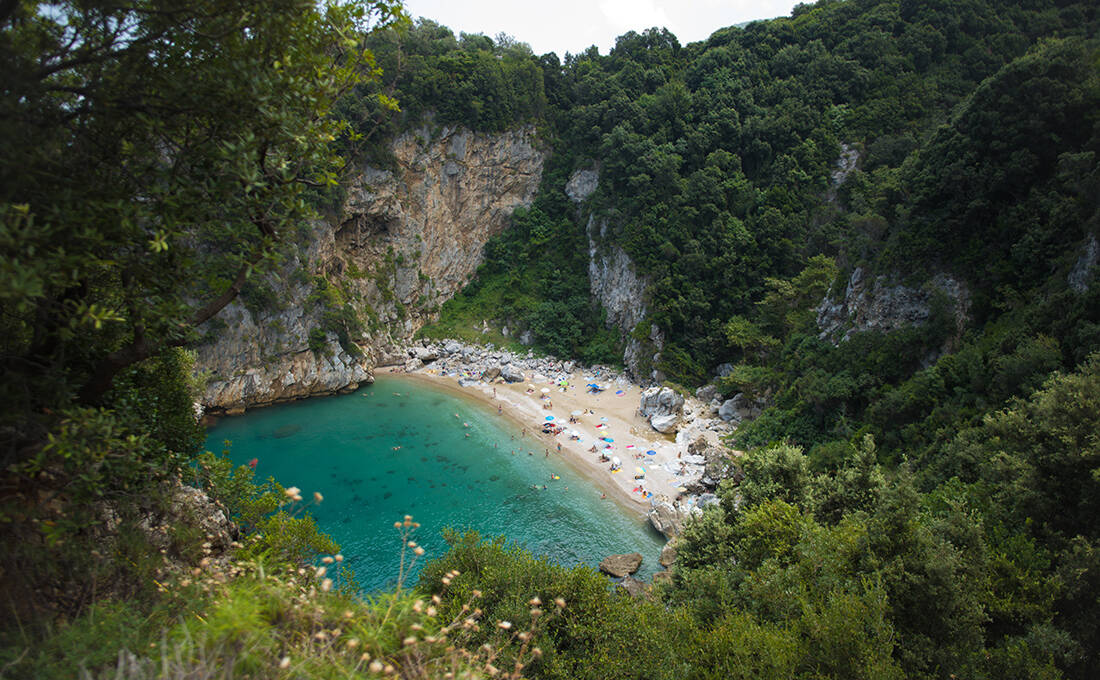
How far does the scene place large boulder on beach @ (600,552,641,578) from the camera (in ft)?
56.5

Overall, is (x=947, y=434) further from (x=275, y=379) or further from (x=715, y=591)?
(x=275, y=379)

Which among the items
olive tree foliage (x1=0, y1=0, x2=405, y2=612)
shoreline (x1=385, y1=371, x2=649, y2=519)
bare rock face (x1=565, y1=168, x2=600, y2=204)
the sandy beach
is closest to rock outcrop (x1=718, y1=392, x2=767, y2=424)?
the sandy beach

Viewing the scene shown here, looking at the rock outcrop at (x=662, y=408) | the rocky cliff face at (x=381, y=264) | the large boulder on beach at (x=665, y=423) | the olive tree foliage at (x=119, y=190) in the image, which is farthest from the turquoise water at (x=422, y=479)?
the olive tree foliage at (x=119, y=190)

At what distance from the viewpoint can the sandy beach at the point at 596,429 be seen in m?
23.2

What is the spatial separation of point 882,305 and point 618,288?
19.8 meters

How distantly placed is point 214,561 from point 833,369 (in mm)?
25790

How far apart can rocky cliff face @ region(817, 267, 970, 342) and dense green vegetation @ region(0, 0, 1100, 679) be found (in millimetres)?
462

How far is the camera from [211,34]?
3.83 m

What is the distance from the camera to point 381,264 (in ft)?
131

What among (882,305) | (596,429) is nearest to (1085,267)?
(882,305)

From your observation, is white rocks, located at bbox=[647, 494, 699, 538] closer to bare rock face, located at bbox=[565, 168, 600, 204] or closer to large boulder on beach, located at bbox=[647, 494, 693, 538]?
large boulder on beach, located at bbox=[647, 494, 693, 538]

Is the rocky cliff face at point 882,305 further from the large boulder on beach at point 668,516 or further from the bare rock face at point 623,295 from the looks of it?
the large boulder on beach at point 668,516

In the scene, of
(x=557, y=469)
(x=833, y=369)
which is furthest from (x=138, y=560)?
(x=833, y=369)

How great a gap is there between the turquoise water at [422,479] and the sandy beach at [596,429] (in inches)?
40.7
